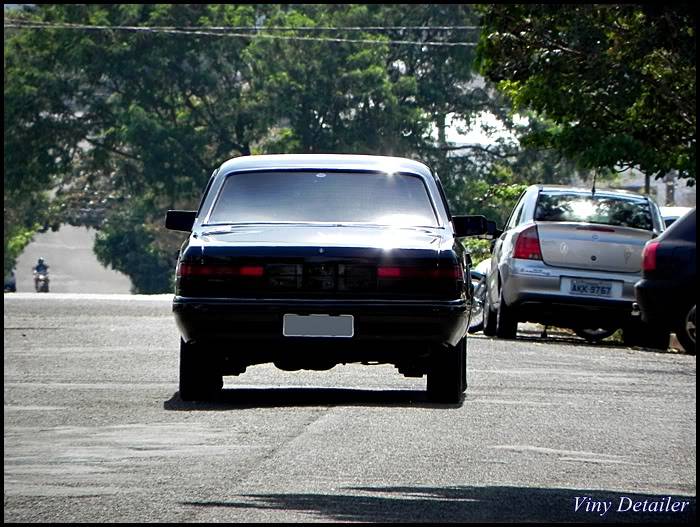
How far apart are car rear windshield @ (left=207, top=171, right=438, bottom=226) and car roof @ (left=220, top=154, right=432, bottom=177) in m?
0.05

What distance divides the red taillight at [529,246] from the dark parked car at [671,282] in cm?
1221

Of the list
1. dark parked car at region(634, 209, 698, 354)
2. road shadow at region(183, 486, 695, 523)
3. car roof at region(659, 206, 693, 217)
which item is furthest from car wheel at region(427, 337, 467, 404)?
car roof at region(659, 206, 693, 217)

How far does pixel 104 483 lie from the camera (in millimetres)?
9656

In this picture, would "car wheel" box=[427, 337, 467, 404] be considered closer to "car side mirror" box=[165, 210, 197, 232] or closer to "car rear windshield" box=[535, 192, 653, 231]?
"car side mirror" box=[165, 210, 197, 232]

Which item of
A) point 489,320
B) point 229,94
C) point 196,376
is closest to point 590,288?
point 489,320

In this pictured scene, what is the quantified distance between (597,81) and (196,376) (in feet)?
44.2

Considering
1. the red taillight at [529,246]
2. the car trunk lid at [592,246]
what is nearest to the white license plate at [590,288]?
the car trunk lid at [592,246]

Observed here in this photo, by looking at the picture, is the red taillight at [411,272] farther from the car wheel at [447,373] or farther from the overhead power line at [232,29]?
the overhead power line at [232,29]

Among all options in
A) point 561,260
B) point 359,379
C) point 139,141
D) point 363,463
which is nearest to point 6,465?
point 363,463

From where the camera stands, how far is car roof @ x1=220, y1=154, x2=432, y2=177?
13016 millimetres

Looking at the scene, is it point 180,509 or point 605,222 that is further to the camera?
point 605,222

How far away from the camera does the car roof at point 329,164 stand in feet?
42.7

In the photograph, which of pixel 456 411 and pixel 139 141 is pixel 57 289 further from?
pixel 456 411

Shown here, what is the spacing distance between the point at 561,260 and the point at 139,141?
1825 inches
